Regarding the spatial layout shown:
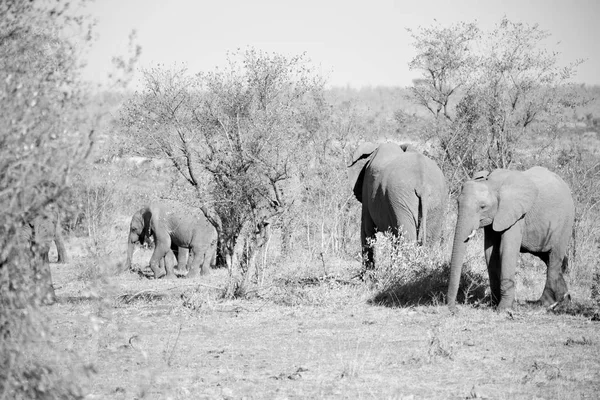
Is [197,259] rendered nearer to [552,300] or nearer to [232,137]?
[232,137]

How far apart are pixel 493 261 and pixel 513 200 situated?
3.68 ft

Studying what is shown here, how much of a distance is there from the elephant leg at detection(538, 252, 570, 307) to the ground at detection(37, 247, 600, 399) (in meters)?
0.50

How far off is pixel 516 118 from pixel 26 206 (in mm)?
24020

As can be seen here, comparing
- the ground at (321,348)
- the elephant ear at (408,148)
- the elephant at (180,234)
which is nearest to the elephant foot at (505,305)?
the ground at (321,348)

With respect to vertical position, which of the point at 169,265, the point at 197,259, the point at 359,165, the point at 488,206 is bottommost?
the point at 169,265

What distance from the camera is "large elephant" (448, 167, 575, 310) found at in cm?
1329

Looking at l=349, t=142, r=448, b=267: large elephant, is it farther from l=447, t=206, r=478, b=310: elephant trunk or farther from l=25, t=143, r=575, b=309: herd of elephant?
l=447, t=206, r=478, b=310: elephant trunk

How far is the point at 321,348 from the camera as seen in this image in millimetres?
11203

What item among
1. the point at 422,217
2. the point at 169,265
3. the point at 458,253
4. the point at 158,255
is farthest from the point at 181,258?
the point at 458,253

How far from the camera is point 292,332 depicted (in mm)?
12570

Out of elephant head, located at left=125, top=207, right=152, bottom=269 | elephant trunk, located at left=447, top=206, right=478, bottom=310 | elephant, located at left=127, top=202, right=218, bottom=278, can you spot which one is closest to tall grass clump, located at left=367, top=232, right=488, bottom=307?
elephant trunk, located at left=447, top=206, right=478, bottom=310

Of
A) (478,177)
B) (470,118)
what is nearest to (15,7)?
(478,177)

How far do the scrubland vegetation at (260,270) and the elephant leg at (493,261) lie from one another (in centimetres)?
26

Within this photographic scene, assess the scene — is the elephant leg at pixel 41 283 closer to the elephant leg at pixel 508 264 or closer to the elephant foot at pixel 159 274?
the elephant leg at pixel 508 264
